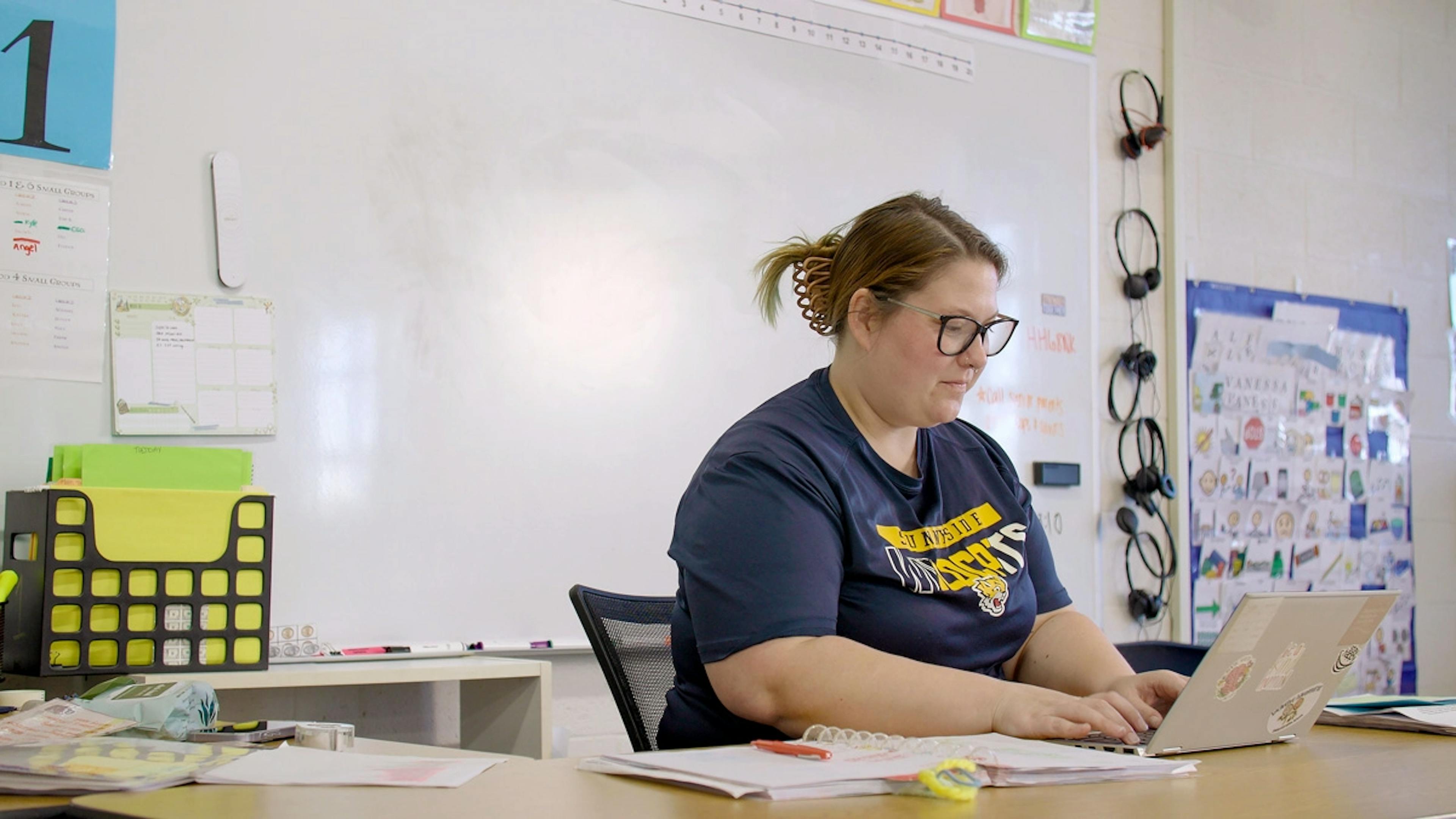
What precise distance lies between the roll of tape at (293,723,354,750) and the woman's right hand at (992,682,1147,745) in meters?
0.60

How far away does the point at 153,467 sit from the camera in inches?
70.2

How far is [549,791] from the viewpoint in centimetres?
81

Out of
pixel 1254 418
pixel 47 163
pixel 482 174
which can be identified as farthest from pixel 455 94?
pixel 1254 418

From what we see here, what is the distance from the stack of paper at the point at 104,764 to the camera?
31.2 inches

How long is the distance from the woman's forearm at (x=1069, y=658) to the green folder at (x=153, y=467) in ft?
3.83

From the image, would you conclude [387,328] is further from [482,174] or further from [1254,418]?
[1254,418]

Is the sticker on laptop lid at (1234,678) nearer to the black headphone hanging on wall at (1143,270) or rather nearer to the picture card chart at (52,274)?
the picture card chart at (52,274)

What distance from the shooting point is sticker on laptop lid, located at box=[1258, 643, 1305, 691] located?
1087 mm

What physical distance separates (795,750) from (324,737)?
448 mm

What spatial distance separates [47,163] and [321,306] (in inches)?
17.9

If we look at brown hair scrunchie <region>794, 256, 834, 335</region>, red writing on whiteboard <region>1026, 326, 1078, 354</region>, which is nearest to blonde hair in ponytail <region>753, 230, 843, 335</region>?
brown hair scrunchie <region>794, 256, 834, 335</region>

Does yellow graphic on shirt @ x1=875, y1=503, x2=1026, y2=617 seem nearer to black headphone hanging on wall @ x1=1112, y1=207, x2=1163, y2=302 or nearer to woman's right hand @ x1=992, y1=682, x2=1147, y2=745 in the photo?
woman's right hand @ x1=992, y1=682, x2=1147, y2=745

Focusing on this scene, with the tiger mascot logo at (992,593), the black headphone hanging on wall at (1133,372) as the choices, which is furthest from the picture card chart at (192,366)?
the black headphone hanging on wall at (1133,372)

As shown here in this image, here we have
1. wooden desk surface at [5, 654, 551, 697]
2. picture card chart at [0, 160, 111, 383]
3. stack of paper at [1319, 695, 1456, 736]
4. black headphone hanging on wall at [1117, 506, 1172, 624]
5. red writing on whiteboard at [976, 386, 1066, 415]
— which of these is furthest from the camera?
black headphone hanging on wall at [1117, 506, 1172, 624]
